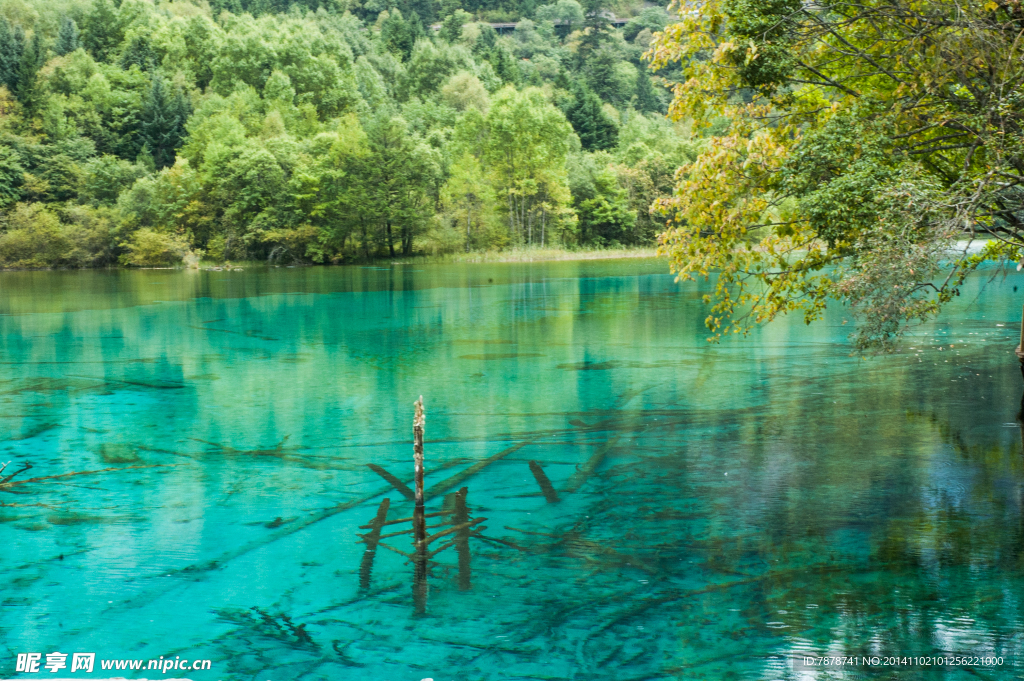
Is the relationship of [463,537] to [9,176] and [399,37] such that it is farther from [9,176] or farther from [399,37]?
[399,37]

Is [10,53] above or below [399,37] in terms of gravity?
below

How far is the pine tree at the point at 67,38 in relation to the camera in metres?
115

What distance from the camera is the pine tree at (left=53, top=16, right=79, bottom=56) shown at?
114562 millimetres

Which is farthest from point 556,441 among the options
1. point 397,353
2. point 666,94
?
point 666,94

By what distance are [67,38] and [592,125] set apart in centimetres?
6882

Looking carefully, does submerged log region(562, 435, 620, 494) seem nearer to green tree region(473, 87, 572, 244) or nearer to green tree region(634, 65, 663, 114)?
green tree region(473, 87, 572, 244)

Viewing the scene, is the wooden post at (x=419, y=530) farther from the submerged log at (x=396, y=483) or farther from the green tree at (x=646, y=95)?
the green tree at (x=646, y=95)

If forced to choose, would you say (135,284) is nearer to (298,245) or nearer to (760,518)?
(298,245)

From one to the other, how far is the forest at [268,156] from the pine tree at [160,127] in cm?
16

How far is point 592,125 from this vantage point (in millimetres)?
108375

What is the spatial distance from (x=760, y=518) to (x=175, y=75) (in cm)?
11687

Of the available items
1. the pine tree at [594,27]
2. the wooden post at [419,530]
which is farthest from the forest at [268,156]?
the wooden post at [419,530]

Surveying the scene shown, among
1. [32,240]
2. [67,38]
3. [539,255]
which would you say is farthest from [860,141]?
[67,38]

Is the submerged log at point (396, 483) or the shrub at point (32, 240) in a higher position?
the shrub at point (32, 240)
